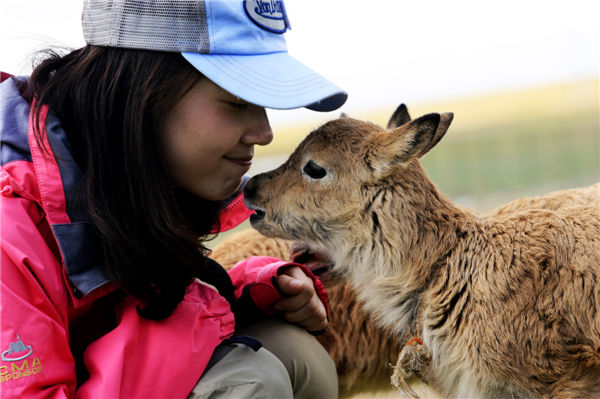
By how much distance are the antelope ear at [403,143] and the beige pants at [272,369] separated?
0.93 m

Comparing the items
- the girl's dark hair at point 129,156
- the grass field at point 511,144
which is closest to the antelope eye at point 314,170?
the girl's dark hair at point 129,156

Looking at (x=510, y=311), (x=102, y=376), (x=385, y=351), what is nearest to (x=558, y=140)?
(x=385, y=351)

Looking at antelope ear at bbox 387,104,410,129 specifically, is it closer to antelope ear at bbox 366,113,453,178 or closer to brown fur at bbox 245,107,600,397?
brown fur at bbox 245,107,600,397

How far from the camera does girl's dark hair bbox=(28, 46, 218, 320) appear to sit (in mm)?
2707

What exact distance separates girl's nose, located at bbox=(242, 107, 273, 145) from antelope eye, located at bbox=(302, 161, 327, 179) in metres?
0.50

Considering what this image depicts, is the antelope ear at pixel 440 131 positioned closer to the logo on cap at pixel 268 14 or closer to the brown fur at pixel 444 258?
the brown fur at pixel 444 258

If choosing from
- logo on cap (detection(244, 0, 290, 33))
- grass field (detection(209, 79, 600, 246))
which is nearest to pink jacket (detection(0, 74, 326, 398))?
logo on cap (detection(244, 0, 290, 33))

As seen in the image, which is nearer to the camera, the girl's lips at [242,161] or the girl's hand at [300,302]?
the girl's lips at [242,161]

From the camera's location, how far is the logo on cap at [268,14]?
278cm

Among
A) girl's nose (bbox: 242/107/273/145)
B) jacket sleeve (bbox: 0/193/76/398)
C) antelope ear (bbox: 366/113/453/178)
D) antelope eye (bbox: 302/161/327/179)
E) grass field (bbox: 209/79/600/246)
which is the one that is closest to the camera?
jacket sleeve (bbox: 0/193/76/398)

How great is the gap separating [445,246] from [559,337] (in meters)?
0.65

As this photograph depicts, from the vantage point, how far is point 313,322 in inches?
140

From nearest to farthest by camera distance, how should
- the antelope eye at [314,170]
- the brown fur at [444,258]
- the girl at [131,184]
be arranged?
the girl at [131,184], the brown fur at [444,258], the antelope eye at [314,170]

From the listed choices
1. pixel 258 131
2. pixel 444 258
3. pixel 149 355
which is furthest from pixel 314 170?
pixel 149 355
